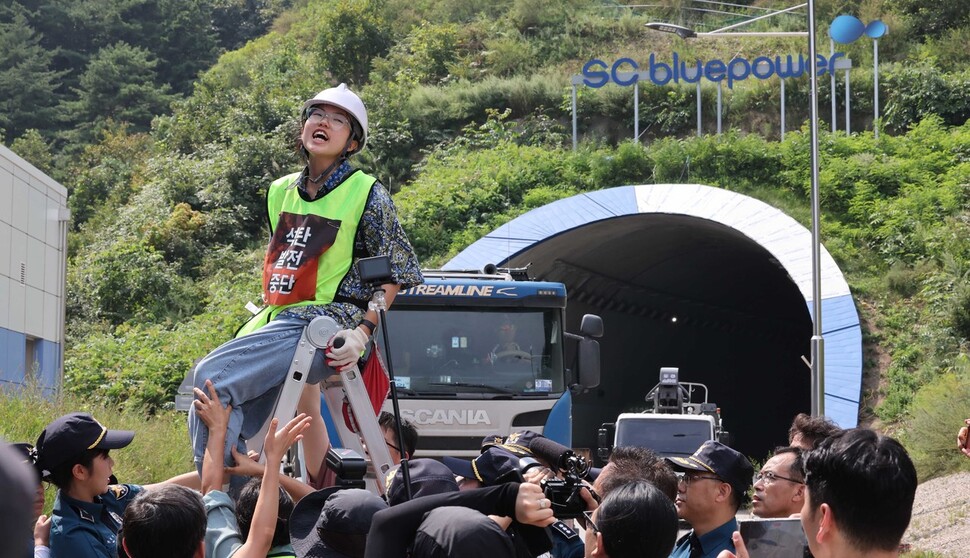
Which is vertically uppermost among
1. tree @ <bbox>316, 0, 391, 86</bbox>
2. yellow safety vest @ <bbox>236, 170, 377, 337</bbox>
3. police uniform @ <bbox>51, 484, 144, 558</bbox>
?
tree @ <bbox>316, 0, 391, 86</bbox>

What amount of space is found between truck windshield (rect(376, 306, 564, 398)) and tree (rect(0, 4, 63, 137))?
174 ft

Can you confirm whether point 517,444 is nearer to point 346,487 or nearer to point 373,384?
point 346,487

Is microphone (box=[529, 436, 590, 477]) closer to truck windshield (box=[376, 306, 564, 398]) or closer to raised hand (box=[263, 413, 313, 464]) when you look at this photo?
raised hand (box=[263, 413, 313, 464])

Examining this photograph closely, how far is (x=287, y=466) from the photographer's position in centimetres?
651

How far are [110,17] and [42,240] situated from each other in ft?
145

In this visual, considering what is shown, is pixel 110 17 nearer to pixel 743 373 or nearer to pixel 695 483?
pixel 743 373

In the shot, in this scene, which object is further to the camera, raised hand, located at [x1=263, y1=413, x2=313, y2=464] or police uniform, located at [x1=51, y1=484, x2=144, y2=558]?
police uniform, located at [x1=51, y1=484, x2=144, y2=558]

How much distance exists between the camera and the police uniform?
4824mm

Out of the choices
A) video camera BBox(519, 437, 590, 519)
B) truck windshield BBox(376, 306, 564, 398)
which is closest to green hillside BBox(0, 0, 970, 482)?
truck windshield BBox(376, 306, 564, 398)

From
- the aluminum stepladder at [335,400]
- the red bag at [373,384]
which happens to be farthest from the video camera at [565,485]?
the red bag at [373,384]

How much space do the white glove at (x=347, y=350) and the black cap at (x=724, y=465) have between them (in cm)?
141

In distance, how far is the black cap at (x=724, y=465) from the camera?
17.5ft

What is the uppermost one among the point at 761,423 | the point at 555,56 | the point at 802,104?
the point at 555,56

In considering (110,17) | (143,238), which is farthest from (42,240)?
(110,17)
